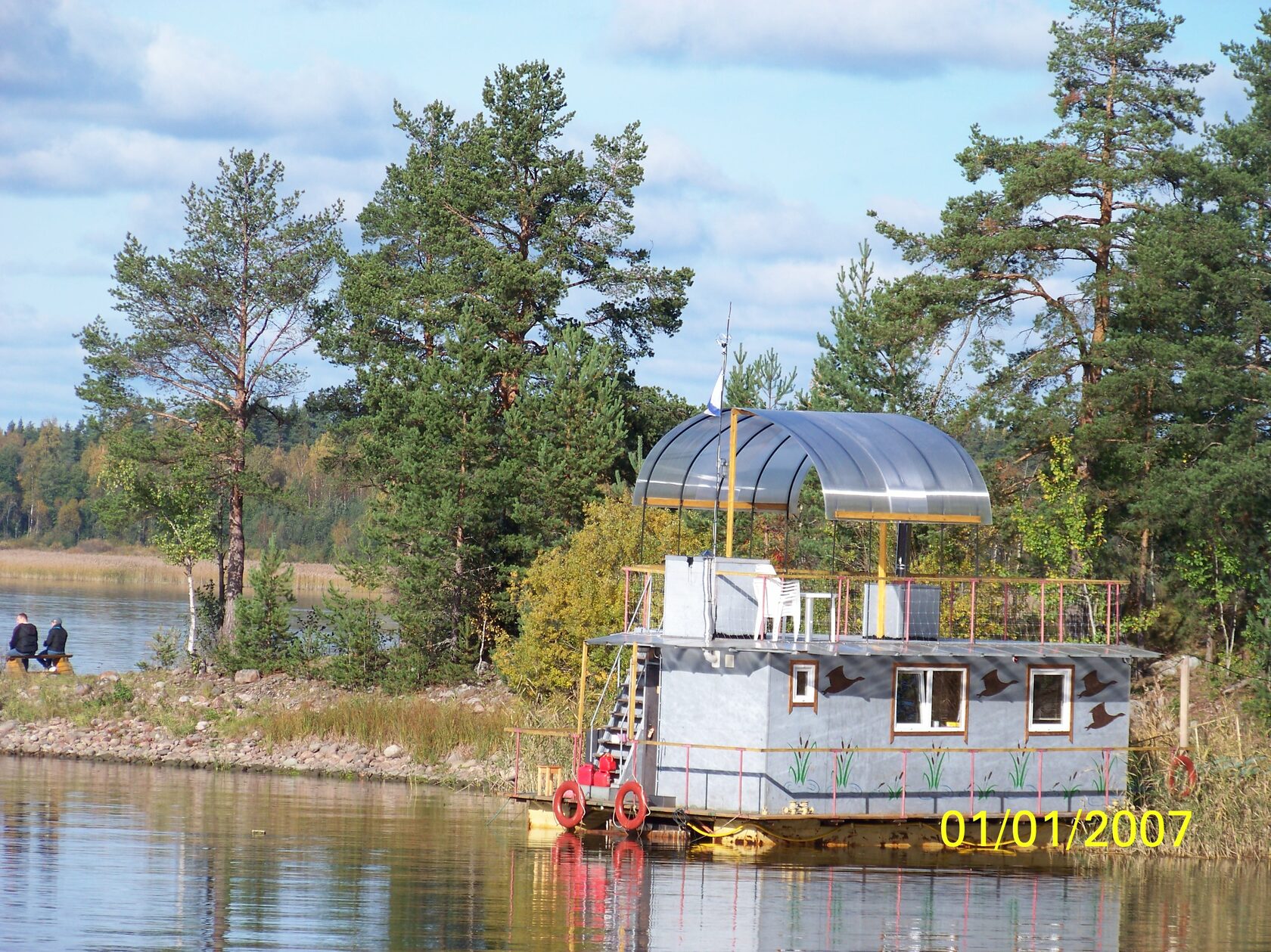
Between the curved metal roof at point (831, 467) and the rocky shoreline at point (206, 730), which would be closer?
the curved metal roof at point (831, 467)

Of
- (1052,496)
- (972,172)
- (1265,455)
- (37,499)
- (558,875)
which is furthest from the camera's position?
(37,499)

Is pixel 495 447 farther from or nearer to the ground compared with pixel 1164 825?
farther from the ground

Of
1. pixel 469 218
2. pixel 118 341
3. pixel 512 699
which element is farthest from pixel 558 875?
pixel 118 341

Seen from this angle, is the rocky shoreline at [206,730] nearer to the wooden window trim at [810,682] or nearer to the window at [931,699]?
the wooden window trim at [810,682]

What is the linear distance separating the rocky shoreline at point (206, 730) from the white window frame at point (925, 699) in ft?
37.2

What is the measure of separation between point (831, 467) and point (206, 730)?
2169 centimetres

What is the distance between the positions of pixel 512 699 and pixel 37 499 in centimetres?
11261

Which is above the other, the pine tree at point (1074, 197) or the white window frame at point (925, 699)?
the pine tree at point (1074, 197)

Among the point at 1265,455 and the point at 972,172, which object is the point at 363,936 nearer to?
the point at 1265,455

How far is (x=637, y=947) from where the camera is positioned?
19391 millimetres

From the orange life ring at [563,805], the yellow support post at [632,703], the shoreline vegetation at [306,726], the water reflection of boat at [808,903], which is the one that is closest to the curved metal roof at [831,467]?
the yellow support post at [632,703]

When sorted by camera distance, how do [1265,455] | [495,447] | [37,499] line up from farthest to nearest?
[37,499]
[495,447]
[1265,455]

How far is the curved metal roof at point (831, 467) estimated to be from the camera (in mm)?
26766

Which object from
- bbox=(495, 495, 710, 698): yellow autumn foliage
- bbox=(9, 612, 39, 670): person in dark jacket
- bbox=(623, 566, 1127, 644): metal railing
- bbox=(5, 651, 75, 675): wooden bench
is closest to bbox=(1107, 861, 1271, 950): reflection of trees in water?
bbox=(623, 566, 1127, 644): metal railing
